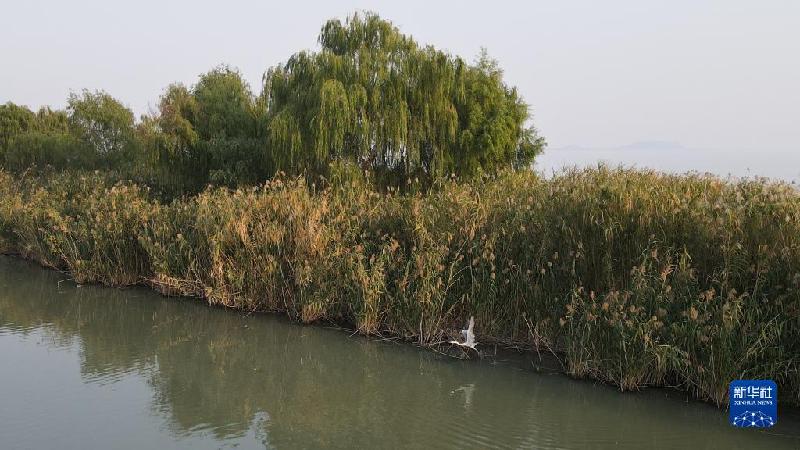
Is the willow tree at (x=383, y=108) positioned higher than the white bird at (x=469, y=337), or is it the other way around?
the willow tree at (x=383, y=108)

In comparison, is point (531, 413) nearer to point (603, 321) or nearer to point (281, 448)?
point (603, 321)

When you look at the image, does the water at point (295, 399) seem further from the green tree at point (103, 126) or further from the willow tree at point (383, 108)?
the green tree at point (103, 126)

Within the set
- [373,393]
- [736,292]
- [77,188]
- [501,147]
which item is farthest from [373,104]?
[736,292]

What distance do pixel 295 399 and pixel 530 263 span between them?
10.4ft

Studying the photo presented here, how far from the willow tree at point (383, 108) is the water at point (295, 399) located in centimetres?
550

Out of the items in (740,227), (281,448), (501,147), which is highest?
(501,147)

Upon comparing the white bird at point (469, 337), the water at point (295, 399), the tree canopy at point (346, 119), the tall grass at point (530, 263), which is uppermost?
the tree canopy at point (346, 119)

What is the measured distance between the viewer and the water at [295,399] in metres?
5.68

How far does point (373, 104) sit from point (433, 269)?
6.69 metres

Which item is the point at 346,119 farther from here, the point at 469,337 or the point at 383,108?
the point at 469,337

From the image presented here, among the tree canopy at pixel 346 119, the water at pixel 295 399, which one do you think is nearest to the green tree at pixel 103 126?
the tree canopy at pixel 346 119

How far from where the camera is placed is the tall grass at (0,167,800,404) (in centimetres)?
617

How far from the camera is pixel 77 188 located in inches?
572

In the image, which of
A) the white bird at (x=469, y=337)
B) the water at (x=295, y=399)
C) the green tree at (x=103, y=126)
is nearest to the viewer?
the water at (x=295, y=399)
